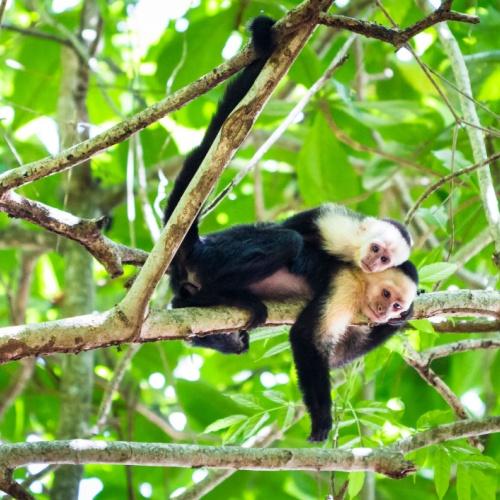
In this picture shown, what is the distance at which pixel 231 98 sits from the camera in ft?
10.5

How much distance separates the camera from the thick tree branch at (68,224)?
2.73m

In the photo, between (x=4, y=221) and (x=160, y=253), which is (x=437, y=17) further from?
(x=4, y=221)

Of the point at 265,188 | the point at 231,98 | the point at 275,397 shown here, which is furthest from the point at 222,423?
the point at 265,188

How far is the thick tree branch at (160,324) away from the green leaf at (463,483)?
2.09 ft

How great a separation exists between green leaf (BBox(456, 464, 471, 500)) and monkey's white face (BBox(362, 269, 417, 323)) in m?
0.75

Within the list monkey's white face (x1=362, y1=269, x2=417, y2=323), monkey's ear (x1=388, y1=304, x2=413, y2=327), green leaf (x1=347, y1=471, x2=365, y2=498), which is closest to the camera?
green leaf (x1=347, y1=471, x2=365, y2=498)

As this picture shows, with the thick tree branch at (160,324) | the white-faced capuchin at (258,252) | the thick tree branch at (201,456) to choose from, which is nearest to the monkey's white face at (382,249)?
the white-faced capuchin at (258,252)

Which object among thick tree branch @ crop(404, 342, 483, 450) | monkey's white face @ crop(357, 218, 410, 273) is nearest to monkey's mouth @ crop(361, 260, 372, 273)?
monkey's white face @ crop(357, 218, 410, 273)

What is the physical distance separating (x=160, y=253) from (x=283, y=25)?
0.84 metres

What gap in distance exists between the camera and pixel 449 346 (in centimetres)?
403

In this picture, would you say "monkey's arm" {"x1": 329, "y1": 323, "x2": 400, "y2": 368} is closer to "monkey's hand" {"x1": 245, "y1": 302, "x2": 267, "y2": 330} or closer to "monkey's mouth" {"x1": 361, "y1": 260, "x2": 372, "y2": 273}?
"monkey's mouth" {"x1": 361, "y1": 260, "x2": 372, "y2": 273}

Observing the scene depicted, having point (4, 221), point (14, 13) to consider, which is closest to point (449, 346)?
point (4, 221)

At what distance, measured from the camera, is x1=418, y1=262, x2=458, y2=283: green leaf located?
346cm

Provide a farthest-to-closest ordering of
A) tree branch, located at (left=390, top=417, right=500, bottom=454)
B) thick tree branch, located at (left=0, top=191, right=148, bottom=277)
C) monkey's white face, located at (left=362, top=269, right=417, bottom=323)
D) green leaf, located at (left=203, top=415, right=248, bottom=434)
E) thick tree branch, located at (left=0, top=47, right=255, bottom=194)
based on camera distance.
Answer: monkey's white face, located at (left=362, top=269, right=417, bottom=323)
tree branch, located at (left=390, top=417, right=500, bottom=454)
green leaf, located at (left=203, top=415, right=248, bottom=434)
thick tree branch, located at (left=0, top=191, right=148, bottom=277)
thick tree branch, located at (left=0, top=47, right=255, bottom=194)
